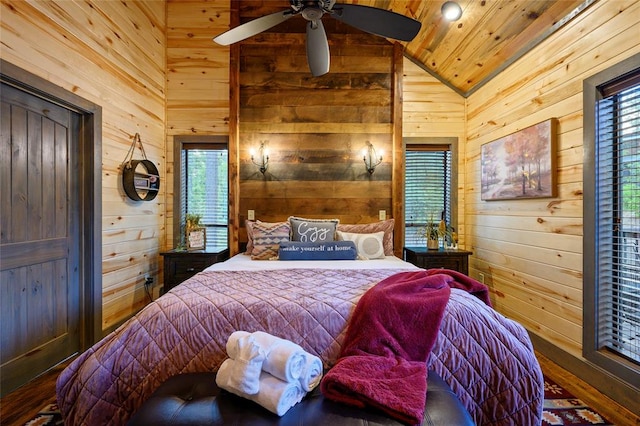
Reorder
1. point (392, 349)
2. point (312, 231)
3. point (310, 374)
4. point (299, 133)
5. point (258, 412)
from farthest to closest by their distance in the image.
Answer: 1. point (299, 133)
2. point (312, 231)
3. point (392, 349)
4. point (310, 374)
5. point (258, 412)

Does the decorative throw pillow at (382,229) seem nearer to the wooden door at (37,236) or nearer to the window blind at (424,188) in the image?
the window blind at (424,188)

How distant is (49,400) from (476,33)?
450cm

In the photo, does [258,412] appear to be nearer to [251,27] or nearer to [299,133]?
[251,27]

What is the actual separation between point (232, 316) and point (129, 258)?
217 cm

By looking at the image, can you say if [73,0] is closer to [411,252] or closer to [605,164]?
[411,252]

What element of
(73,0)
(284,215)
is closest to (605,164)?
(284,215)

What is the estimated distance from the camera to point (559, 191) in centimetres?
237

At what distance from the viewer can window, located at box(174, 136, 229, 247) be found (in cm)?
380

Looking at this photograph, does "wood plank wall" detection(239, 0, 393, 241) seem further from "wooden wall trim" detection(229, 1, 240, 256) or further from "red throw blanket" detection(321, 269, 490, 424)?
"red throw blanket" detection(321, 269, 490, 424)

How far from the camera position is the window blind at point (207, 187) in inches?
150

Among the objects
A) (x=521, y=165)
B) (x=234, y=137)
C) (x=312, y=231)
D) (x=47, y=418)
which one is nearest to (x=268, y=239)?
(x=312, y=231)

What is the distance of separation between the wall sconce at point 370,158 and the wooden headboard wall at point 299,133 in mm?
61

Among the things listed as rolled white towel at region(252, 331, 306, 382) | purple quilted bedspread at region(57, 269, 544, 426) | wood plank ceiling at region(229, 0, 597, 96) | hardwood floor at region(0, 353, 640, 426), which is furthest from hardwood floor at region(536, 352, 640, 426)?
wood plank ceiling at region(229, 0, 597, 96)

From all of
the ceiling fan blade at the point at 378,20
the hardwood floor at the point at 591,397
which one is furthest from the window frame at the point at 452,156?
the hardwood floor at the point at 591,397
